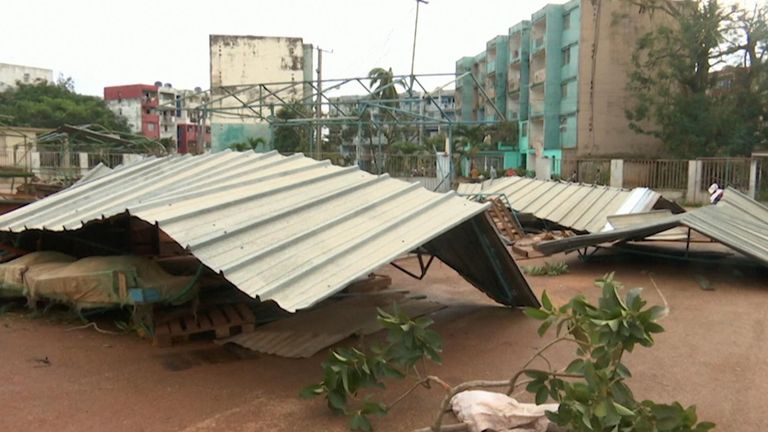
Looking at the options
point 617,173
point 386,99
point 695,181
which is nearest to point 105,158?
point 386,99

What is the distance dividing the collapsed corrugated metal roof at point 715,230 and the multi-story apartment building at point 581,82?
21.7m

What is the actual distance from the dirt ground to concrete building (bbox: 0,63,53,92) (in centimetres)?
7335

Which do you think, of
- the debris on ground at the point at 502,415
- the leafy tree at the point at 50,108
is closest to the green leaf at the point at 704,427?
the debris on ground at the point at 502,415

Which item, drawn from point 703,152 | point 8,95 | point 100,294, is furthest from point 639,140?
point 8,95

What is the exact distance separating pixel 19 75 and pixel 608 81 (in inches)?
2604

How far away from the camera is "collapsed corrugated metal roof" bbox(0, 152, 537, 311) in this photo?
4.45 meters

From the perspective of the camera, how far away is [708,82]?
2941 cm

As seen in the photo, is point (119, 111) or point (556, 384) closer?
point (556, 384)

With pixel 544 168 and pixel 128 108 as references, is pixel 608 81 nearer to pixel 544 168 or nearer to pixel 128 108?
pixel 544 168

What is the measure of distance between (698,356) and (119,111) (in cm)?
7805

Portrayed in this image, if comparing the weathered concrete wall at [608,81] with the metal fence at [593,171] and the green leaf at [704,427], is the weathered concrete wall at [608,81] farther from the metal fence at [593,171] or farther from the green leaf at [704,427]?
the green leaf at [704,427]

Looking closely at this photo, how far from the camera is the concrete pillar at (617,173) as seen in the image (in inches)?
1042

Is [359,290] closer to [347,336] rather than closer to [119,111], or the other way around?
[347,336]

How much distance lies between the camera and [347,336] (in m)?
5.91
